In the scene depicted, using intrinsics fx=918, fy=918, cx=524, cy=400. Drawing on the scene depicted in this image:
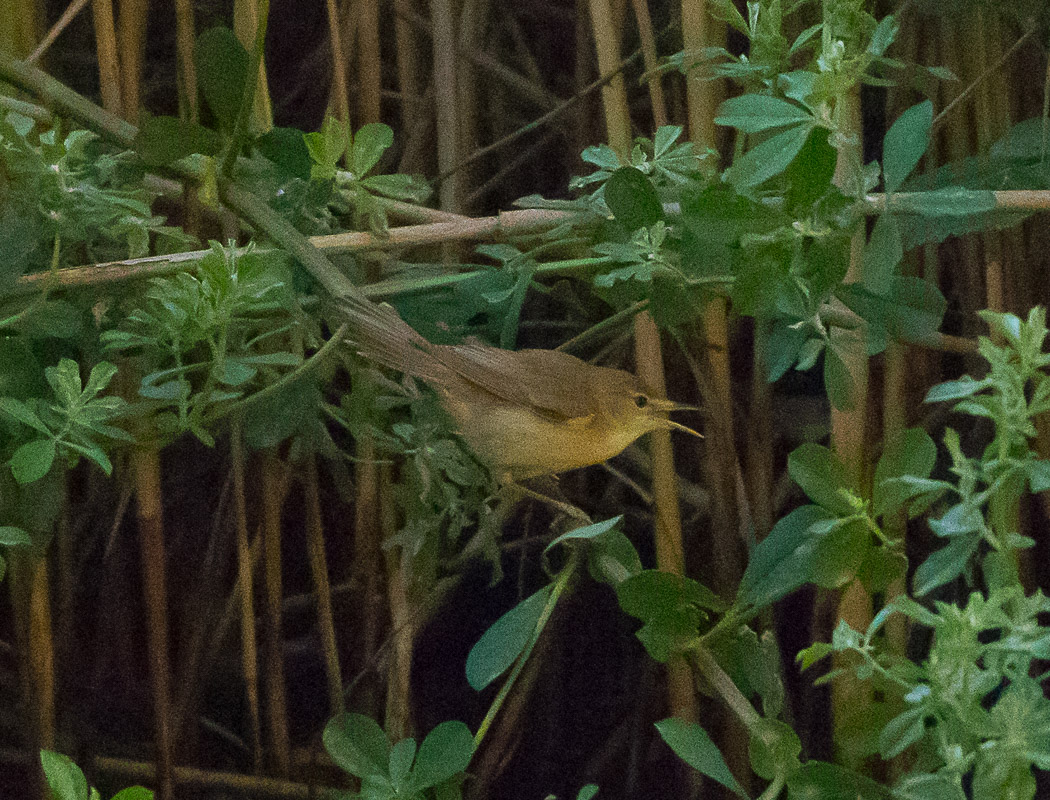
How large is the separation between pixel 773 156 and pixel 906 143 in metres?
0.06

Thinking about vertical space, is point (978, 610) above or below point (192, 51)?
below

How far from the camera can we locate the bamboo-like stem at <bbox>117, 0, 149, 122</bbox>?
57 centimetres

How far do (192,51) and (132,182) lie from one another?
9 centimetres

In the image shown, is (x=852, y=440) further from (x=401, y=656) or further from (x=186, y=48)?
(x=186, y=48)

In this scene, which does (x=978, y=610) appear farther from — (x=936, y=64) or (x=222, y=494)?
(x=222, y=494)

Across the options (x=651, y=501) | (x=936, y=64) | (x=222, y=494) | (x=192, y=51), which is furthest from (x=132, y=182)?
(x=936, y=64)

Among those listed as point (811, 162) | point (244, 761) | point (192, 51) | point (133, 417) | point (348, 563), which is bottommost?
point (244, 761)

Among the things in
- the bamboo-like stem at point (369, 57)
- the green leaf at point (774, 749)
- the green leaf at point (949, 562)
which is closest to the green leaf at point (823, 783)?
the green leaf at point (774, 749)

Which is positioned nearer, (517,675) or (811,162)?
(811,162)

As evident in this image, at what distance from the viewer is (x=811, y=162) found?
0.42 meters

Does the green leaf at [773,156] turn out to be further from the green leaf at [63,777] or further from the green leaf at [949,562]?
the green leaf at [63,777]

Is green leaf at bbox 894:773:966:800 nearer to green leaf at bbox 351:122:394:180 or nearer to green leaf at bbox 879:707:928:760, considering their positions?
green leaf at bbox 879:707:928:760

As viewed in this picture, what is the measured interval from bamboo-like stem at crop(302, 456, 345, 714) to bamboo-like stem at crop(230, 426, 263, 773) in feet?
0.13

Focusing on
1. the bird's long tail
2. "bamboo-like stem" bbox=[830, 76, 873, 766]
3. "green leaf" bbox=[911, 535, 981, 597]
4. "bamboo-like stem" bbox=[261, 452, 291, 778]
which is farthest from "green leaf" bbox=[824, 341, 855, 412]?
"bamboo-like stem" bbox=[261, 452, 291, 778]
